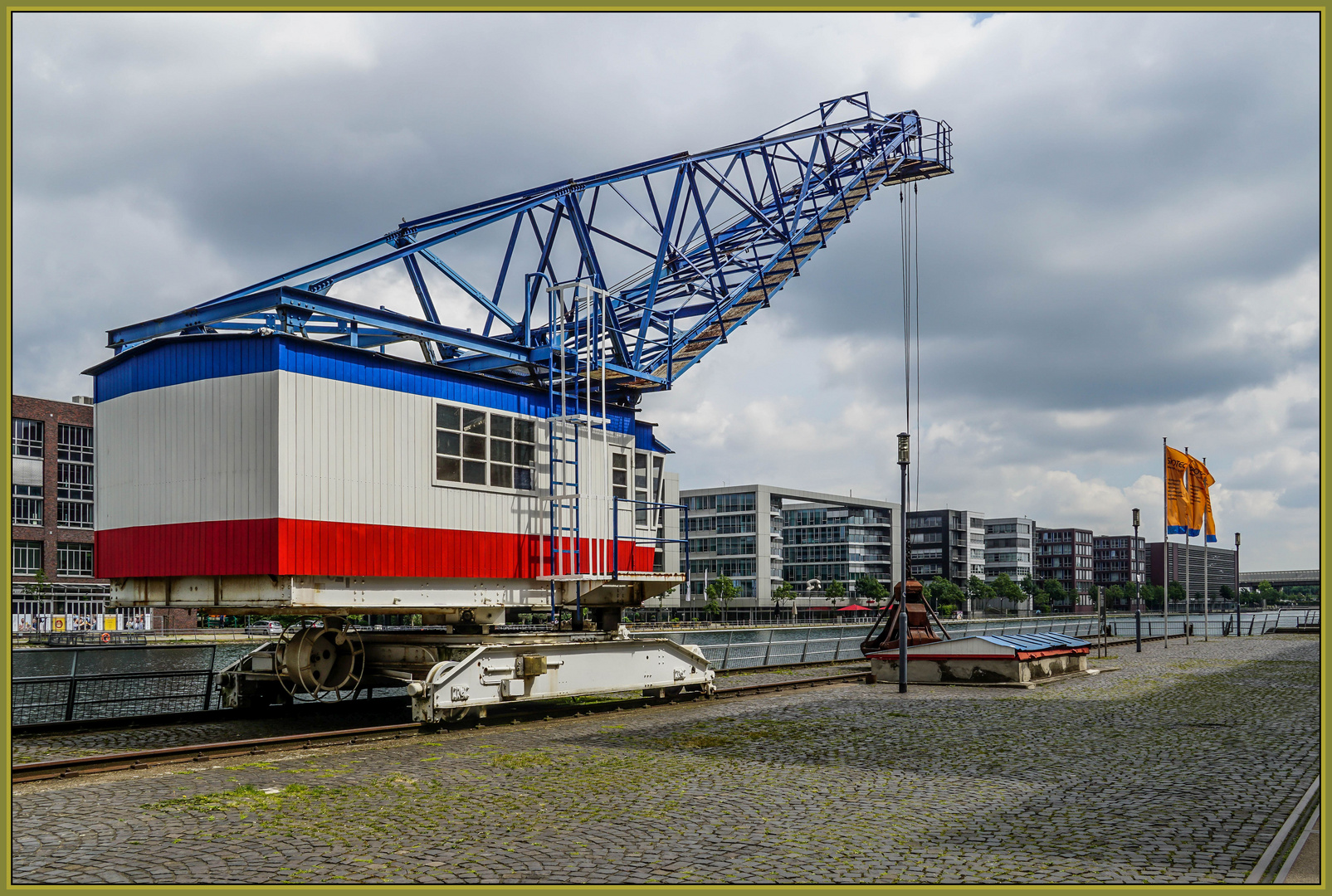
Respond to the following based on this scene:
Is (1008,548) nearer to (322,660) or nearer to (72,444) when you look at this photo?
(72,444)

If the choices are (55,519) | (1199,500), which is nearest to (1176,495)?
(1199,500)

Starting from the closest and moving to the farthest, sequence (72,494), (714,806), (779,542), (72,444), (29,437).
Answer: (714,806) < (29,437) < (72,494) < (72,444) < (779,542)

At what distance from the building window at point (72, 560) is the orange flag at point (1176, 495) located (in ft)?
278

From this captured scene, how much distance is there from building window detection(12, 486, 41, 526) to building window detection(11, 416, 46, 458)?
9.58 feet

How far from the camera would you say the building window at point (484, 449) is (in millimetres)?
17281

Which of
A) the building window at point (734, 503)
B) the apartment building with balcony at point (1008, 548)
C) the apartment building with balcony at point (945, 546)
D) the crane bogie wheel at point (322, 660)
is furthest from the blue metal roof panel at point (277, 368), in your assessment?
the apartment building with balcony at point (1008, 548)

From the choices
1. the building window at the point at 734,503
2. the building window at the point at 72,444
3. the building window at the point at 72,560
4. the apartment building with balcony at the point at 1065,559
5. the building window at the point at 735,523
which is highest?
the building window at the point at 72,444

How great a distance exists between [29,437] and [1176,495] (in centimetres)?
8965

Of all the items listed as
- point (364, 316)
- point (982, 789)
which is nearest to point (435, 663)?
point (364, 316)

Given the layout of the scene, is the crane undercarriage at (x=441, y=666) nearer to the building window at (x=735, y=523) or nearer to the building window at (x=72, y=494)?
the building window at (x=72, y=494)

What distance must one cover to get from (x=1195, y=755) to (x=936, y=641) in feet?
39.7

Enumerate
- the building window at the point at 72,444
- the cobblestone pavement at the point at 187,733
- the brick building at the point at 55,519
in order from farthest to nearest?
the building window at the point at 72,444 < the brick building at the point at 55,519 < the cobblestone pavement at the point at 187,733

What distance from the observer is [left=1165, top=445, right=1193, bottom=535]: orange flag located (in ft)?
138

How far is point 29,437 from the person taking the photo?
90125 millimetres
